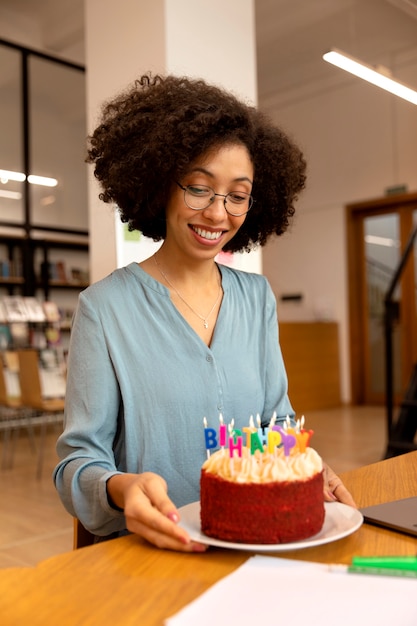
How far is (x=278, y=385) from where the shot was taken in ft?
4.25

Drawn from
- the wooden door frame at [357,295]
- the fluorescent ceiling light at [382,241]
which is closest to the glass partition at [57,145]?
the wooden door frame at [357,295]

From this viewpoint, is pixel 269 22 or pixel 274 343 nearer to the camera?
pixel 274 343

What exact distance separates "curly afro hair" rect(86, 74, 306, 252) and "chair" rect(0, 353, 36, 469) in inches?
158

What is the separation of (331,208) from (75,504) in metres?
7.27

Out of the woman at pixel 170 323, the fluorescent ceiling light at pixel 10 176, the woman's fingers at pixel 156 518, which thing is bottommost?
the woman's fingers at pixel 156 518

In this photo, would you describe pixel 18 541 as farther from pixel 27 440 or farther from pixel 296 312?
pixel 296 312

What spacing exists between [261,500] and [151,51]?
310 centimetres

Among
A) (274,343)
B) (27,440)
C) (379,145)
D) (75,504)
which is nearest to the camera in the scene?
(75,504)

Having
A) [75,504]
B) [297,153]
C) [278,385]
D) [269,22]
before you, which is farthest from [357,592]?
[269,22]

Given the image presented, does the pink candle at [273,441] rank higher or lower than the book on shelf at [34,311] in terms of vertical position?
lower

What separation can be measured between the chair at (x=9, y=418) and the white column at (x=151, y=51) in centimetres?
210

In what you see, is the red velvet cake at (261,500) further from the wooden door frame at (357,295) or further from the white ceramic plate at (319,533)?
the wooden door frame at (357,295)

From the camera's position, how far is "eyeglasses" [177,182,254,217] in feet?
3.66

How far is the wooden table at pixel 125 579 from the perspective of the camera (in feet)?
2.03
